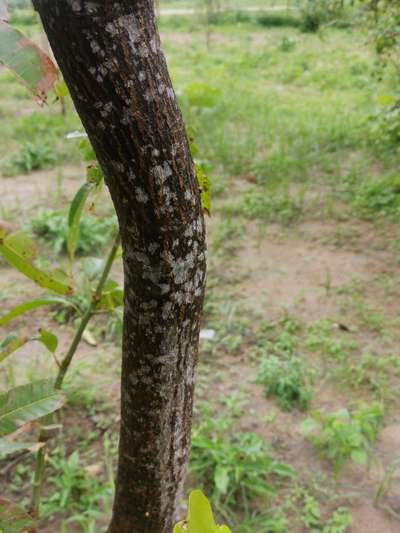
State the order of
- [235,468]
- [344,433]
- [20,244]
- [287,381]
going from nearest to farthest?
[20,244]
[235,468]
[344,433]
[287,381]

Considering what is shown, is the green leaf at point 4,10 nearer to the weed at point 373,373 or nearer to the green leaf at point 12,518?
the green leaf at point 12,518

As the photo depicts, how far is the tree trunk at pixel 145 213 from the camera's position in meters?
0.78

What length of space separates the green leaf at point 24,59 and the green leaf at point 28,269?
1.37ft

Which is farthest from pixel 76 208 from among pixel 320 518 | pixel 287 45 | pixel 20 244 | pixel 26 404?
pixel 287 45

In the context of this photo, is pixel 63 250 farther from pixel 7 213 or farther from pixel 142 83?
pixel 142 83

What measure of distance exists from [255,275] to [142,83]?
104 inches

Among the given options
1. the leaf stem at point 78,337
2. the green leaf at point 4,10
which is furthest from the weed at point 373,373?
the green leaf at point 4,10

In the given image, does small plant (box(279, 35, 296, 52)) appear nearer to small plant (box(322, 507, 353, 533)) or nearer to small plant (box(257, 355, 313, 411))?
small plant (box(257, 355, 313, 411))

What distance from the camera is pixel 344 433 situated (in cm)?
214

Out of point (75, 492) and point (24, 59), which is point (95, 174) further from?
point (75, 492)

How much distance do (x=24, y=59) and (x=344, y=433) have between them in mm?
1780

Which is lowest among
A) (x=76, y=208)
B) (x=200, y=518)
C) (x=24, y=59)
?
(x=200, y=518)

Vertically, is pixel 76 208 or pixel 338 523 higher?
pixel 76 208

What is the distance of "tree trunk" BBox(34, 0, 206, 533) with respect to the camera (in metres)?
0.78
